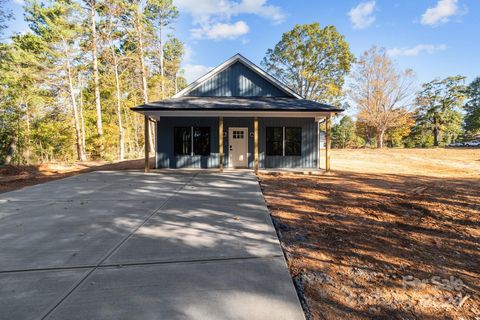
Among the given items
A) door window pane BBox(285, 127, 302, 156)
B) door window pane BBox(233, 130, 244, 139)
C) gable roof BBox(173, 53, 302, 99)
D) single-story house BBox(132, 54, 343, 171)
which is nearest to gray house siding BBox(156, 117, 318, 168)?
single-story house BBox(132, 54, 343, 171)

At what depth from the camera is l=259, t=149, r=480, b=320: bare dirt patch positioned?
2.30 m

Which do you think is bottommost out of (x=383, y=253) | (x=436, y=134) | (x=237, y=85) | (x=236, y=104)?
(x=383, y=253)

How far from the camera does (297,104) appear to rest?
1155 centimetres

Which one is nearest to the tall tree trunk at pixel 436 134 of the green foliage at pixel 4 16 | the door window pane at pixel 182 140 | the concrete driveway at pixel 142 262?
the door window pane at pixel 182 140

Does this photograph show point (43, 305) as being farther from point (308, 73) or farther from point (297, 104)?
point (308, 73)

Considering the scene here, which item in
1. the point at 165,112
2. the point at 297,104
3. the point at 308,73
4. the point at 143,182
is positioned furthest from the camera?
the point at 308,73

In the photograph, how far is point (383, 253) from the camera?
10.9ft

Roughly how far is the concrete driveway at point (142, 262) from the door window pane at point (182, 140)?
684 cm

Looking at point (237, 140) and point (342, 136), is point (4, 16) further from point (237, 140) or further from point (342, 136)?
point (342, 136)

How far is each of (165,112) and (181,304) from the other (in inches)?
379

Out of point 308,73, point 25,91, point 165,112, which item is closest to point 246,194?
point 165,112

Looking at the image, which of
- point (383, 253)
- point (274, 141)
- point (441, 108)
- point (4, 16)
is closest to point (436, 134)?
point (441, 108)

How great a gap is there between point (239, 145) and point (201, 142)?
6.42ft

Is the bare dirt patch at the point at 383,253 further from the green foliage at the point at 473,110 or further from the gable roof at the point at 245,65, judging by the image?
the green foliage at the point at 473,110
